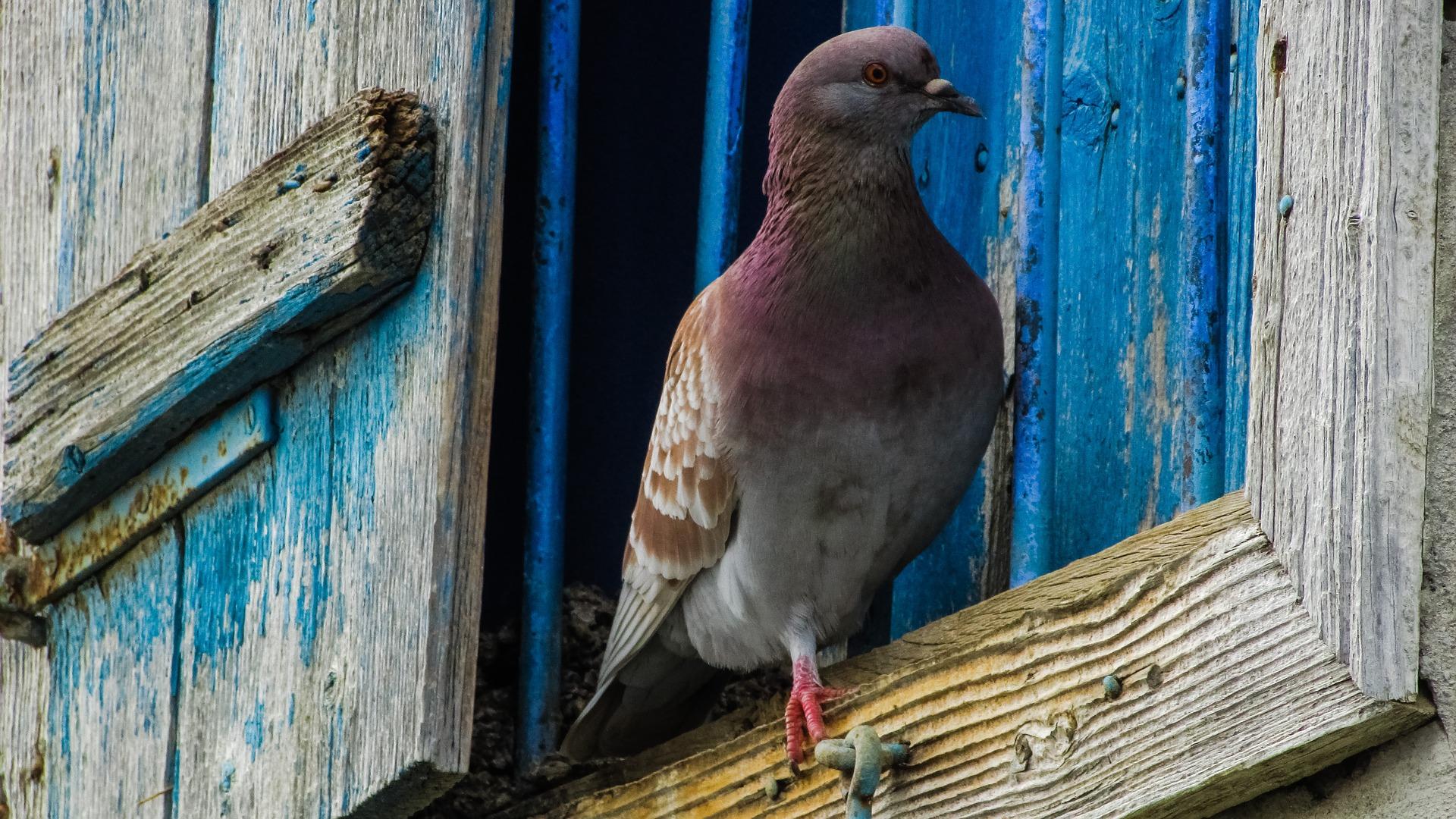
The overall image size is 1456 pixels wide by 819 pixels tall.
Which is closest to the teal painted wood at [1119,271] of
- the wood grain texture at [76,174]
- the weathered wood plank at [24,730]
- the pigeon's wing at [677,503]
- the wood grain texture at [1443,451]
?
the pigeon's wing at [677,503]

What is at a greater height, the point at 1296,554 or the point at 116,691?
the point at 1296,554

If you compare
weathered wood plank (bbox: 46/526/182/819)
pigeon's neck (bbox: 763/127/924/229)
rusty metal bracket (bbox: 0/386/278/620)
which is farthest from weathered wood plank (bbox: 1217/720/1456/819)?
weathered wood plank (bbox: 46/526/182/819)

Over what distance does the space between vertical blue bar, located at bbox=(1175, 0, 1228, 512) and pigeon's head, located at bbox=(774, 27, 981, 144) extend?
0.38 meters

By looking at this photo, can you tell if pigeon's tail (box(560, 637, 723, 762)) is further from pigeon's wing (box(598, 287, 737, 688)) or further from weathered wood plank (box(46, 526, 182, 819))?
weathered wood plank (box(46, 526, 182, 819))

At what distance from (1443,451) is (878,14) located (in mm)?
1680

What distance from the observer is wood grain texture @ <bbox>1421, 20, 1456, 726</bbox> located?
128 cm

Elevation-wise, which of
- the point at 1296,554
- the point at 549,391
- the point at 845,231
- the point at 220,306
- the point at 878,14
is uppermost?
the point at 878,14

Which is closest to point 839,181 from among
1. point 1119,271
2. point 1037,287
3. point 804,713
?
point 1037,287

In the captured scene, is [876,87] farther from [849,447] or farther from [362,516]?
[362,516]

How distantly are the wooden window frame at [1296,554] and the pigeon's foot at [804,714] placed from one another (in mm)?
251

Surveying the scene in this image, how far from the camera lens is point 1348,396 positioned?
1341 mm

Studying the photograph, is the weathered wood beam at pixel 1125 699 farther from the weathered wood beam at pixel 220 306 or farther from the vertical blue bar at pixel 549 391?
the weathered wood beam at pixel 220 306

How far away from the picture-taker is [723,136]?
279 centimetres

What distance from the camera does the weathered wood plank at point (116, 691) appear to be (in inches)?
105
